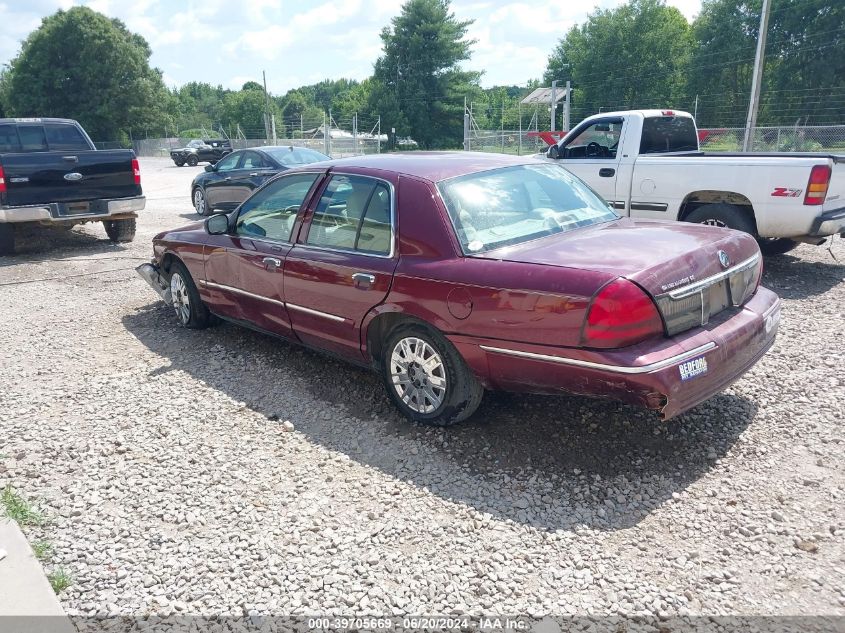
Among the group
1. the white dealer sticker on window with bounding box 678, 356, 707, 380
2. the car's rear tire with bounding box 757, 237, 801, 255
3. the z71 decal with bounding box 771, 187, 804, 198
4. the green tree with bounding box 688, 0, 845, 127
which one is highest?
the green tree with bounding box 688, 0, 845, 127

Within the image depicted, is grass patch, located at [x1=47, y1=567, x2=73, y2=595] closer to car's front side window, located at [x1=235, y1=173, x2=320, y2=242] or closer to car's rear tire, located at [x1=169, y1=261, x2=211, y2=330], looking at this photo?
car's front side window, located at [x1=235, y1=173, x2=320, y2=242]

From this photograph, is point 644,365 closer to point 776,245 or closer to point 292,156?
point 776,245

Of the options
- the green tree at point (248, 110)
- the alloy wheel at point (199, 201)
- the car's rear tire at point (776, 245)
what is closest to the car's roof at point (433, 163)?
the car's rear tire at point (776, 245)

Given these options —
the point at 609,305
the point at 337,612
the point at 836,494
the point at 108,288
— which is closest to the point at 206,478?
the point at 337,612

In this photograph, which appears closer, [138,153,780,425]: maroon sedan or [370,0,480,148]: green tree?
[138,153,780,425]: maroon sedan

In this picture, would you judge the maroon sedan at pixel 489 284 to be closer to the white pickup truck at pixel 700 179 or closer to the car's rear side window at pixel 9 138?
the white pickup truck at pixel 700 179

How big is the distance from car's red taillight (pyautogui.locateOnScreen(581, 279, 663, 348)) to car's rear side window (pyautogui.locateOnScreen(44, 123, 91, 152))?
35.1 ft

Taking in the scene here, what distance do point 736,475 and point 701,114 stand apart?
3505 cm

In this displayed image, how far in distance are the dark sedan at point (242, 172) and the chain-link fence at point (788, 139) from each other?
1227cm

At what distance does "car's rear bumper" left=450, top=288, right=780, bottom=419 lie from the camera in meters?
3.19

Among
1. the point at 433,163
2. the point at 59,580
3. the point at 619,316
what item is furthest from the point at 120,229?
the point at 619,316

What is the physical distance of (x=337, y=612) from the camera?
2.68 m

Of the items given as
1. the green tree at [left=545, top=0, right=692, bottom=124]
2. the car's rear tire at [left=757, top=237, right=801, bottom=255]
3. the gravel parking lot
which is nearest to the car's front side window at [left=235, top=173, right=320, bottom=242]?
the gravel parking lot

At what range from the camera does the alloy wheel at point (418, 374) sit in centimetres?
394
